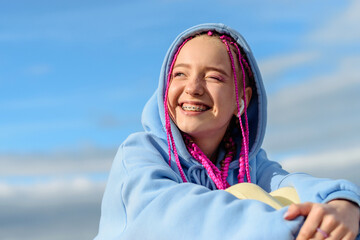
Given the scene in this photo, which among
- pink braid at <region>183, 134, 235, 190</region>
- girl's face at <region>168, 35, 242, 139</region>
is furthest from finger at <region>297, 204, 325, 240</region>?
girl's face at <region>168, 35, 242, 139</region>

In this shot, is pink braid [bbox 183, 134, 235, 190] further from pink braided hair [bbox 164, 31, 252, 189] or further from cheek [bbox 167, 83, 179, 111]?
cheek [bbox 167, 83, 179, 111]

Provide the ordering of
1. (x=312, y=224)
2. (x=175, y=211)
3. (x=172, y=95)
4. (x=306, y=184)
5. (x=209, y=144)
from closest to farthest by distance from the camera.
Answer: (x=312, y=224), (x=175, y=211), (x=306, y=184), (x=172, y=95), (x=209, y=144)

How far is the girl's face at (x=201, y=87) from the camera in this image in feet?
12.2

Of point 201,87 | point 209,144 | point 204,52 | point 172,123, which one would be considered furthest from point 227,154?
point 204,52

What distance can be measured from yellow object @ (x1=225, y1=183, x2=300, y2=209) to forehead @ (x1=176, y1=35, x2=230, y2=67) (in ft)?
2.61

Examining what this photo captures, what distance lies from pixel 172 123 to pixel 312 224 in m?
1.22

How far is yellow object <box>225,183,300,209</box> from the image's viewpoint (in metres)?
3.21

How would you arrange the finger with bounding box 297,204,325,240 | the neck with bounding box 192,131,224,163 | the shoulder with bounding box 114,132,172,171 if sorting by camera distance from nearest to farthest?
the finger with bounding box 297,204,325,240, the shoulder with bounding box 114,132,172,171, the neck with bounding box 192,131,224,163

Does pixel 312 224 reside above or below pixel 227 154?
below

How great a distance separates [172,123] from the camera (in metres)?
3.82

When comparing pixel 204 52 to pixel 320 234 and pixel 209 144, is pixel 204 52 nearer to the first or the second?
pixel 209 144

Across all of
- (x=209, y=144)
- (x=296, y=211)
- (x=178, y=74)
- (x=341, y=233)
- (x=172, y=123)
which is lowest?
(x=341, y=233)

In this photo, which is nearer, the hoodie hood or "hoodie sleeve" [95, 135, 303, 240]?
"hoodie sleeve" [95, 135, 303, 240]

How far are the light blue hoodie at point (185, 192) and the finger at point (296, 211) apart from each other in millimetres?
25
